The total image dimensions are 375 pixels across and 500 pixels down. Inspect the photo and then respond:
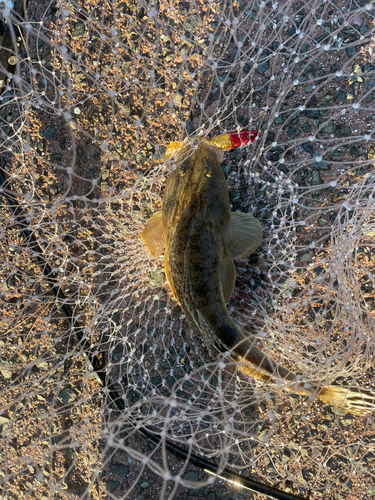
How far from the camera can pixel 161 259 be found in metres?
2.24

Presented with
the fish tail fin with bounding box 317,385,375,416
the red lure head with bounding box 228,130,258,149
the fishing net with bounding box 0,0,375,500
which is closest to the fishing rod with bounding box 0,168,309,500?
the fishing net with bounding box 0,0,375,500

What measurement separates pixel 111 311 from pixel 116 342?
220mm

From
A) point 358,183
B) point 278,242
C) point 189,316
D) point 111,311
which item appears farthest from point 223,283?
point 358,183

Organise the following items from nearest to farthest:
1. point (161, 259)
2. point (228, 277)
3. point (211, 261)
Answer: point (211, 261), point (228, 277), point (161, 259)

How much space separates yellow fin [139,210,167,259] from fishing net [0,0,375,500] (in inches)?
5.4

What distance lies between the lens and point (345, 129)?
2.17m

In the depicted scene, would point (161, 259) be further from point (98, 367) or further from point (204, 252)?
point (98, 367)

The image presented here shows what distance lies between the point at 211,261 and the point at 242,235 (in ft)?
0.88

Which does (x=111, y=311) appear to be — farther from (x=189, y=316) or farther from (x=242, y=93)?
(x=242, y=93)

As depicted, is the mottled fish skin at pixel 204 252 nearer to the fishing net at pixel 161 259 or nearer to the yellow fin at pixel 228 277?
the yellow fin at pixel 228 277

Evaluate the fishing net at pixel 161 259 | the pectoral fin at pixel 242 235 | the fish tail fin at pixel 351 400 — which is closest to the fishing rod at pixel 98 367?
the fishing net at pixel 161 259

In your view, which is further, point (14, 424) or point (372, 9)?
point (14, 424)

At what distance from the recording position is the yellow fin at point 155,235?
2.10 meters

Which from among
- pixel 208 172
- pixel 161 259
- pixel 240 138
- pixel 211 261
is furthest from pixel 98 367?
pixel 240 138
